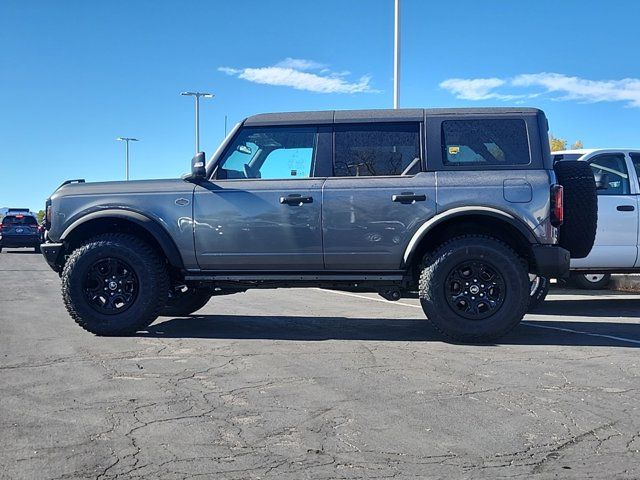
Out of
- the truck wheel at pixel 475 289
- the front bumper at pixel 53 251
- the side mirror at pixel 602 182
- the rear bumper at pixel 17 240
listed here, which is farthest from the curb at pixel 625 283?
the rear bumper at pixel 17 240

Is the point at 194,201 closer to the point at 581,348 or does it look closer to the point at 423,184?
the point at 423,184

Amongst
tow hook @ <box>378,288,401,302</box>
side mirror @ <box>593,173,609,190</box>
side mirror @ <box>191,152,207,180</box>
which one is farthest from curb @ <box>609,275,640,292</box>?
side mirror @ <box>191,152,207,180</box>

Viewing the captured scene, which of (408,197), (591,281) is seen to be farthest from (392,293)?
(591,281)

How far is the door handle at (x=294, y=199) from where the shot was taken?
6031mm

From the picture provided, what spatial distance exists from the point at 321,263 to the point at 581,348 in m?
2.48

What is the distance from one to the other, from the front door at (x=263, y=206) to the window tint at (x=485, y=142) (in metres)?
1.30

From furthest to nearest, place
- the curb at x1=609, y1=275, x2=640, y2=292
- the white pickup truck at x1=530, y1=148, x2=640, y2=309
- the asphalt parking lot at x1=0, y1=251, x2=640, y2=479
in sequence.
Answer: the curb at x1=609, y1=275, x2=640, y2=292 < the white pickup truck at x1=530, y1=148, x2=640, y2=309 < the asphalt parking lot at x1=0, y1=251, x2=640, y2=479

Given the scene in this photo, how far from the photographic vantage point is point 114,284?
6.32 metres

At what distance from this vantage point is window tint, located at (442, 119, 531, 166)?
596cm

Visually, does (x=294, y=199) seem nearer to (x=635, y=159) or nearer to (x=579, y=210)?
(x=579, y=210)

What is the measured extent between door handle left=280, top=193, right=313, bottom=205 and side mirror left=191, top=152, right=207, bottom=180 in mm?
850

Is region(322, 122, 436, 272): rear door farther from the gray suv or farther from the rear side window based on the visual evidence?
the rear side window

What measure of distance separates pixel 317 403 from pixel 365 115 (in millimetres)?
3173

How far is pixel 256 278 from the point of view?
245 inches
